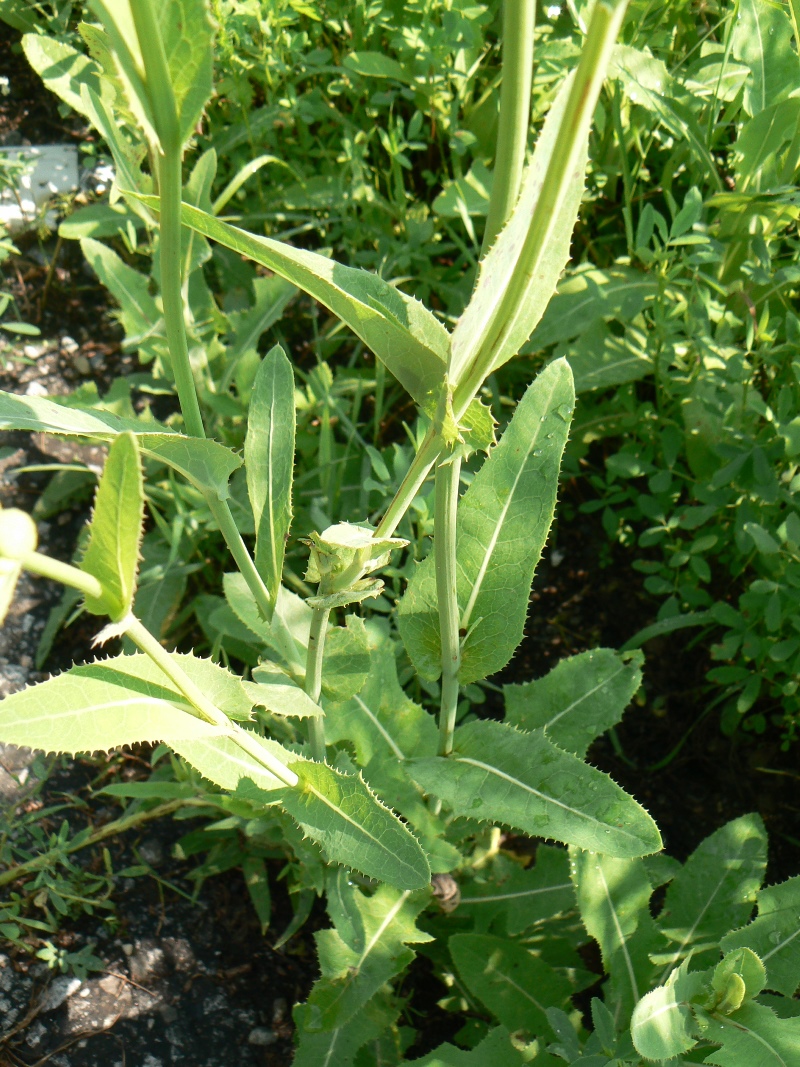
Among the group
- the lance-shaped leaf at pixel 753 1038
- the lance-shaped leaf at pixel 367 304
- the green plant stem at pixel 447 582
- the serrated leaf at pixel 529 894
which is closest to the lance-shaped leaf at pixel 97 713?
the green plant stem at pixel 447 582

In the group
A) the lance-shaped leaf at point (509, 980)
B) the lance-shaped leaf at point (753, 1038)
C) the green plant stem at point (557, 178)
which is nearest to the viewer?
the green plant stem at point (557, 178)

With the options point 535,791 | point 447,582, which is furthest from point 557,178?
point 535,791

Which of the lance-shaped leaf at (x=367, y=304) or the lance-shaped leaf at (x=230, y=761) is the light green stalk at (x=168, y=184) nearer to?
the lance-shaped leaf at (x=367, y=304)

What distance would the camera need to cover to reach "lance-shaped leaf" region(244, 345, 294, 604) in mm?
1389

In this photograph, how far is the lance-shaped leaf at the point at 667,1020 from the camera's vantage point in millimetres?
1431

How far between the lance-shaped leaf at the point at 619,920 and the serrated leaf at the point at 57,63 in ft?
6.42

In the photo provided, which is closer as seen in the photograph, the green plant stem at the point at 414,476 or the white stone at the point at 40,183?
the green plant stem at the point at 414,476

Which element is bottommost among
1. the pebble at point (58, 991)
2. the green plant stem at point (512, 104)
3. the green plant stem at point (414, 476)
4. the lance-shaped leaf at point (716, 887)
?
the pebble at point (58, 991)

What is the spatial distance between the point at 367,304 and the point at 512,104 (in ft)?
0.86

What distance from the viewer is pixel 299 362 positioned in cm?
287

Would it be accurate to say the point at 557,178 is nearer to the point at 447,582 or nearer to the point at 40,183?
the point at 447,582

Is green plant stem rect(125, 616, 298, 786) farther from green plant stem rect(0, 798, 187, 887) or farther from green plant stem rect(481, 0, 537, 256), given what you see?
green plant stem rect(0, 798, 187, 887)

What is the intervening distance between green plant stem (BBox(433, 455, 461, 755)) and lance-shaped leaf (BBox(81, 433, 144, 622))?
35 cm

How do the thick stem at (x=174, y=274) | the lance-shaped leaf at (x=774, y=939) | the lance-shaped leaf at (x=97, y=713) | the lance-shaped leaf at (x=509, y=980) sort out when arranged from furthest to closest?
the lance-shaped leaf at (x=509, y=980)
the lance-shaped leaf at (x=774, y=939)
the lance-shaped leaf at (x=97, y=713)
the thick stem at (x=174, y=274)
